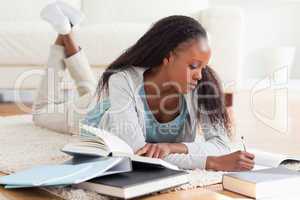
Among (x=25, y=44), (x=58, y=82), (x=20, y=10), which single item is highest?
(x=20, y=10)

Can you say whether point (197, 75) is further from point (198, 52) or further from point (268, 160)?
point (268, 160)

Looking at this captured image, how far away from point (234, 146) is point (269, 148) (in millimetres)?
399

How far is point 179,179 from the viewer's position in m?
1.17

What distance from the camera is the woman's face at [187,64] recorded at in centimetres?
147

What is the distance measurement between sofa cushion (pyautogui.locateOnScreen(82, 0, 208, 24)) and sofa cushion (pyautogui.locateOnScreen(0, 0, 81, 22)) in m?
0.34

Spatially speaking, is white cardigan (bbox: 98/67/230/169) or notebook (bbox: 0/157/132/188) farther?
white cardigan (bbox: 98/67/230/169)

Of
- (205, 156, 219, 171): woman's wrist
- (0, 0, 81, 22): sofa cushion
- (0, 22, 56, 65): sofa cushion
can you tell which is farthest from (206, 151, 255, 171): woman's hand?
(0, 0, 81, 22): sofa cushion

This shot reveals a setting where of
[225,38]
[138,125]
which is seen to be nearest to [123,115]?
[138,125]

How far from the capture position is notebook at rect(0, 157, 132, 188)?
1.09 meters

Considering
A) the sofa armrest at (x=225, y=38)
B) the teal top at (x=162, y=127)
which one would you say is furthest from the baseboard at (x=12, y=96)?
the teal top at (x=162, y=127)

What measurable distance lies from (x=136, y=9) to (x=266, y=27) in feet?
5.04

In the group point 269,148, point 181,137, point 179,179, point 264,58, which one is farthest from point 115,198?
point 264,58

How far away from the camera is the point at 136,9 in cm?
350

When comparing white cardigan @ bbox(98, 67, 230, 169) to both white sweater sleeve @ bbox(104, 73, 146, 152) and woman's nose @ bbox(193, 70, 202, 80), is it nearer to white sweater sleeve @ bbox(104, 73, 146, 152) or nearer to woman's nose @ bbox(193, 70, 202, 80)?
white sweater sleeve @ bbox(104, 73, 146, 152)
